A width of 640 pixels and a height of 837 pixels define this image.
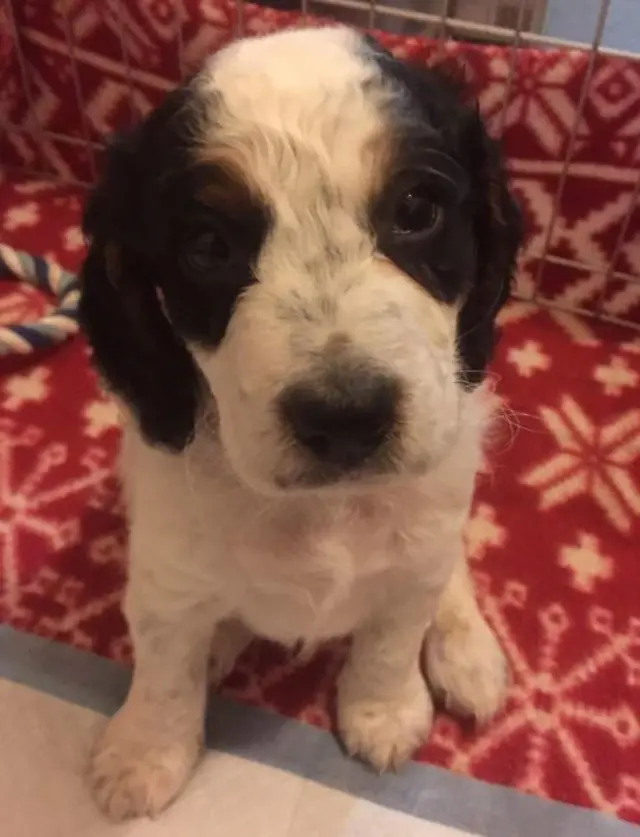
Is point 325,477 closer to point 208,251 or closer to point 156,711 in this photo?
point 208,251

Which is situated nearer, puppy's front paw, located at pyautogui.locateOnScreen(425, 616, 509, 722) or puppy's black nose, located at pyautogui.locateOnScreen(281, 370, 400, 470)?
puppy's black nose, located at pyautogui.locateOnScreen(281, 370, 400, 470)

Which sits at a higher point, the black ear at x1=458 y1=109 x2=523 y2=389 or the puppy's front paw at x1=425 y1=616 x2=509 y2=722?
the black ear at x1=458 y1=109 x2=523 y2=389

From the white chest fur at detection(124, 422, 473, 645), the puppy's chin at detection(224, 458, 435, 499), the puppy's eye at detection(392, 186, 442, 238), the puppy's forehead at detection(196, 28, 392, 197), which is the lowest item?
the white chest fur at detection(124, 422, 473, 645)

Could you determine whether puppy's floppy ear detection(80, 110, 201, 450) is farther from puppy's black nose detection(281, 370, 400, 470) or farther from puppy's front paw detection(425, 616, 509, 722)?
puppy's front paw detection(425, 616, 509, 722)

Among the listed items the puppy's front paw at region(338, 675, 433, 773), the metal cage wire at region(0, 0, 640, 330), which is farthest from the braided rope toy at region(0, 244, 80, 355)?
the puppy's front paw at region(338, 675, 433, 773)

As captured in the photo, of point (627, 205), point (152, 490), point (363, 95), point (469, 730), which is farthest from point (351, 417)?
point (627, 205)

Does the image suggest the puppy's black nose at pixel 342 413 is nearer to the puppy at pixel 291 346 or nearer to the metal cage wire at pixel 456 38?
the puppy at pixel 291 346
